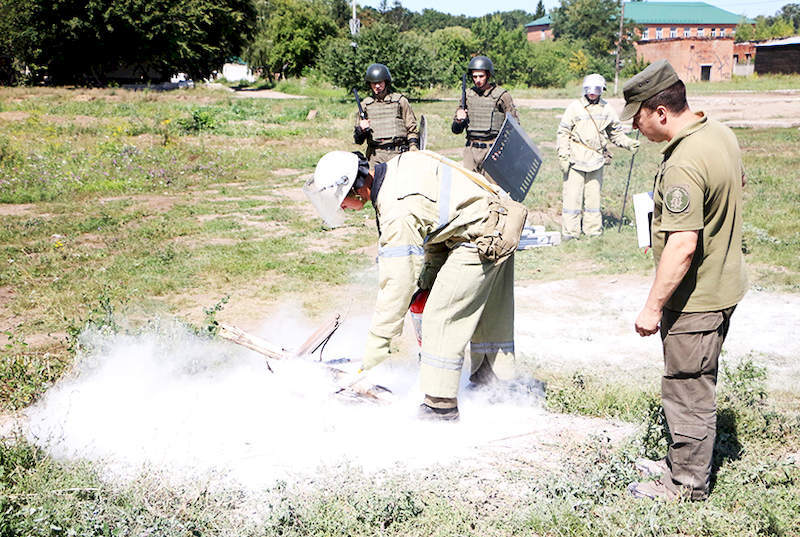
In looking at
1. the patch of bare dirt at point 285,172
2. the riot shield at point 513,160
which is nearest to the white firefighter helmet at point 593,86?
the riot shield at point 513,160

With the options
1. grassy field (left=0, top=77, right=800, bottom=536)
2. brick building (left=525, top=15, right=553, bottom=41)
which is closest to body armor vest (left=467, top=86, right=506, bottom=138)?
grassy field (left=0, top=77, right=800, bottom=536)

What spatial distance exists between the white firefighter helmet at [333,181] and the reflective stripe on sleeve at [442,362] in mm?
980

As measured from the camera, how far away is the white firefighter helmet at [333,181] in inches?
147

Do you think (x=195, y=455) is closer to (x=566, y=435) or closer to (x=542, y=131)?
(x=566, y=435)

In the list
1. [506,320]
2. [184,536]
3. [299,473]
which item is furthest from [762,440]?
[184,536]

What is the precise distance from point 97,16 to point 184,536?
34862 mm

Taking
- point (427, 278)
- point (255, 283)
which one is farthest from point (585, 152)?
point (427, 278)

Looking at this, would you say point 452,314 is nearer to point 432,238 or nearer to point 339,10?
point 432,238

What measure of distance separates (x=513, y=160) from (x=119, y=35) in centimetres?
3476

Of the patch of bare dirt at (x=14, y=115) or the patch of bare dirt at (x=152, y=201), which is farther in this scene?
the patch of bare dirt at (x=14, y=115)

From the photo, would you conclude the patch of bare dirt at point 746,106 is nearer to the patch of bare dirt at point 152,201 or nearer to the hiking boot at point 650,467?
the patch of bare dirt at point 152,201

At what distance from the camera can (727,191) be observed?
3.06 m

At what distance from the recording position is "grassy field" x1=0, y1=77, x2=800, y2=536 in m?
3.26

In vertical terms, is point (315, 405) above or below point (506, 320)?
below
